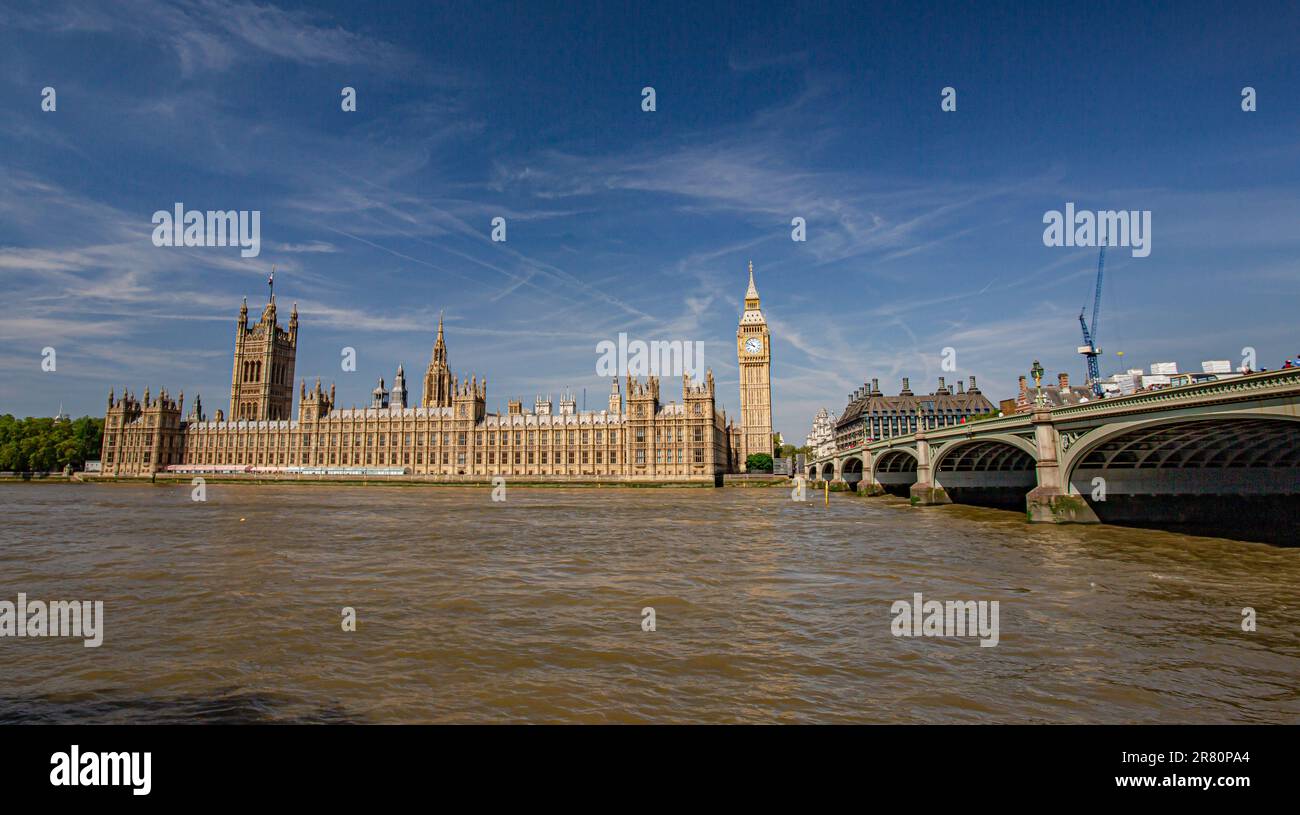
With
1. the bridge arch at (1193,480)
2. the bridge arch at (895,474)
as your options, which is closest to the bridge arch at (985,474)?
the bridge arch at (1193,480)

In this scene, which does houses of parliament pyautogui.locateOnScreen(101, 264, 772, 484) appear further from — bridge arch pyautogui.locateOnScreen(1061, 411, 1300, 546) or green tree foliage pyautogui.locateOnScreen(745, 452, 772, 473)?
bridge arch pyautogui.locateOnScreen(1061, 411, 1300, 546)

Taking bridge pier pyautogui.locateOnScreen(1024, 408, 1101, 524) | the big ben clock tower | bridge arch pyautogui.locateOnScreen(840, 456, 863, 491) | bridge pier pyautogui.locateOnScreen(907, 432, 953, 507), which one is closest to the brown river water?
bridge pier pyautogui.locateOnScreen(1024, 408, 1101, 524)

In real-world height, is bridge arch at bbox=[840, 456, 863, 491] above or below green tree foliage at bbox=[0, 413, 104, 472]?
below

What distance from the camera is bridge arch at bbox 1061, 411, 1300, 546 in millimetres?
32469

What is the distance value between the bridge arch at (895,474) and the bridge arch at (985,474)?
1389 cm

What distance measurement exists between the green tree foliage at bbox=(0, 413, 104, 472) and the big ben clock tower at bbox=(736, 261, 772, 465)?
14940 centimetres

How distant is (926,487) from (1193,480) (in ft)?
64.3

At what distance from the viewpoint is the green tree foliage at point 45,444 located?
12862cm

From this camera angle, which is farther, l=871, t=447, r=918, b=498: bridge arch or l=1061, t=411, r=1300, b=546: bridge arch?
l=871, t=447, r=918, b=498: bridge arch

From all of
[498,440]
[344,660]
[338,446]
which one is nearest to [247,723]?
[344,660]

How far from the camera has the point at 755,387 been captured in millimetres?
150625

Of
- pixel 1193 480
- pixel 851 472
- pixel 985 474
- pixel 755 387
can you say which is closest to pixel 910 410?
pixel 755 387

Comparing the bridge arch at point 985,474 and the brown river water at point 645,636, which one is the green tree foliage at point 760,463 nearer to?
the bridge arch at point 985,474

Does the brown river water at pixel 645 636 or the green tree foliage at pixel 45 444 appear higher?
the green tree foliage at pixel 45 444
